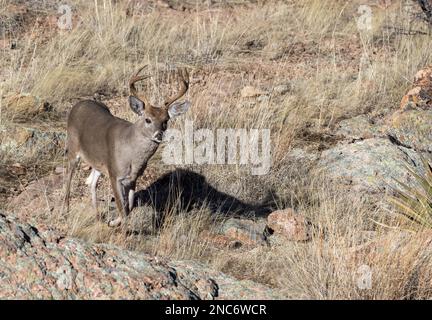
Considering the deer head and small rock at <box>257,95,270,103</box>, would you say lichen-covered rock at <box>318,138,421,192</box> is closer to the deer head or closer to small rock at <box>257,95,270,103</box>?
small rock at <box>257,95,270,103</box>

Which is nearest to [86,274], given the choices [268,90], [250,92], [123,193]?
[123,193]

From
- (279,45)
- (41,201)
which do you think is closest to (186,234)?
(41,201)

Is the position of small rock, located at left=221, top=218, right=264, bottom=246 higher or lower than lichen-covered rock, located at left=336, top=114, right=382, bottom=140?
lower

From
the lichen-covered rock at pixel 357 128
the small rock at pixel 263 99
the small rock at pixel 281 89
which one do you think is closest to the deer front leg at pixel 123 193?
the small rock at pixel 263 99

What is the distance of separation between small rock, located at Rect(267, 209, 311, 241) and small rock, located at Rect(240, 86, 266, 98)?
10.2ft

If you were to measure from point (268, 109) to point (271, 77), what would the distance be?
6.14ft

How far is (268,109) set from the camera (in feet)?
35.9

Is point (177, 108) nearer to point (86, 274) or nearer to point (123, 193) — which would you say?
point (123, 193)

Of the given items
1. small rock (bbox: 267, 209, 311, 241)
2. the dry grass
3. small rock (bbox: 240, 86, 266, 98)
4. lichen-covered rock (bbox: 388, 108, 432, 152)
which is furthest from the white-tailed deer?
lichen-covered rock (bbox: 388, 108, 432, 152)

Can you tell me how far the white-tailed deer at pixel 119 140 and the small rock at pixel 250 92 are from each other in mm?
2688

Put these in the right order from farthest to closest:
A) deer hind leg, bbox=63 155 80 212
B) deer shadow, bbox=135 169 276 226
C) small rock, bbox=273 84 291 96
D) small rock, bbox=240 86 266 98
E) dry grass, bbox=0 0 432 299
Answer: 1. small rock, bbox=273 84 291 96
2. small rock, bbox=240 86 266 98
3. deer shadow, bbox=135 169 276 226
4. deer hind leg, bbox=63 155 80 212
5. dry grass, bbox=0 0 432 299

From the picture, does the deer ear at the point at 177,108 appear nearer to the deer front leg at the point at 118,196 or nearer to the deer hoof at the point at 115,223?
the deer front leg at the point at 118,196

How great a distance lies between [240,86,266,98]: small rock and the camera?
456 inches

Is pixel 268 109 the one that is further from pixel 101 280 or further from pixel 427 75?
pixel 101 280
